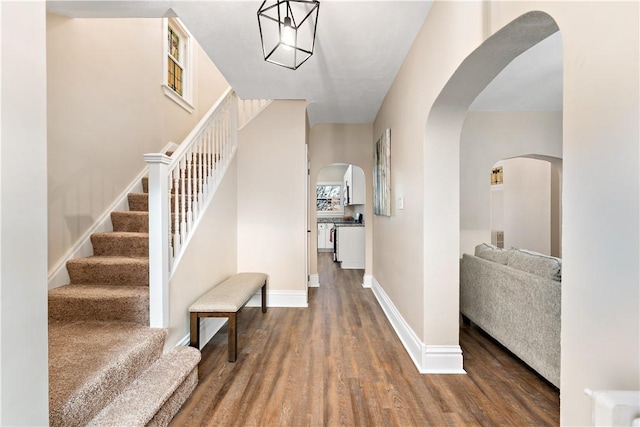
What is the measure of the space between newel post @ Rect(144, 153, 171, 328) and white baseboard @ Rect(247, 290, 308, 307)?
5.59 ft

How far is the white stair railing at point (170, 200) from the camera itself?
1975 mm

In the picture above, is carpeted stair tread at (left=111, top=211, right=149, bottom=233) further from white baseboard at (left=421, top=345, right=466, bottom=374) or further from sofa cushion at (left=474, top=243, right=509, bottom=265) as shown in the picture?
sofa cushion at (left=474, top=243, right=509, bottom=265)

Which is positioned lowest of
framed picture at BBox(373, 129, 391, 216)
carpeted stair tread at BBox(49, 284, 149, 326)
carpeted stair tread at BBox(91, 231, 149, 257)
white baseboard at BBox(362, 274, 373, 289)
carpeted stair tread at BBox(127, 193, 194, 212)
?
white baseboard at BBox(362, 274, 373, 289)

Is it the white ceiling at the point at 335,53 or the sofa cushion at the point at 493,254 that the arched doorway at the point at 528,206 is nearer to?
the white ceiling at the point at 335,53

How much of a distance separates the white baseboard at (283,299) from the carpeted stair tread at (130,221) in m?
1.56

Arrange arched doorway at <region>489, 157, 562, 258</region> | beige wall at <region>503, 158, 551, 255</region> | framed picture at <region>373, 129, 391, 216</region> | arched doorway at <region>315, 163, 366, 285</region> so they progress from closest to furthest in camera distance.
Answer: framed picture at <region>373, 129, 391, 216</region>
arched doorway at <region>489, 157, 562, 258</region>
beige wall at <region>503, 158, 551, 255</region>
arched doorway at <region>315, 163, 366, 285</region>

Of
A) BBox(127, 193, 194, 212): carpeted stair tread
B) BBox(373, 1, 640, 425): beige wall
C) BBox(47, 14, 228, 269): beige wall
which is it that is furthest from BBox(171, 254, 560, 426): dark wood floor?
BBox(47, 14, 228, 269): beige wall

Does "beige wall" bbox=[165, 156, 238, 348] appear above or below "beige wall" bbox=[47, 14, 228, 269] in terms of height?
below

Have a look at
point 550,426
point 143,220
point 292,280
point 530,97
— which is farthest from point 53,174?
point 530,97

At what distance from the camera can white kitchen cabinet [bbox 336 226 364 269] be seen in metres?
6.05

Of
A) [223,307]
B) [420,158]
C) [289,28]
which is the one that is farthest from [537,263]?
[223,307]

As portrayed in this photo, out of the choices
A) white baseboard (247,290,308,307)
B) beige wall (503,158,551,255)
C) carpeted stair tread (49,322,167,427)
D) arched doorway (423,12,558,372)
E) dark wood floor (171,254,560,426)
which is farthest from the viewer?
beige wall (503,158,551,255)

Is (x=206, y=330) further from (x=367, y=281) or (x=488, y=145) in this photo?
(x=488, y=145)

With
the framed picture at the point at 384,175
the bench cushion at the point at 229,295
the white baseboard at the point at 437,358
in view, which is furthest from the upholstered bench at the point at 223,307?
the framed picture at the point at 384,175
